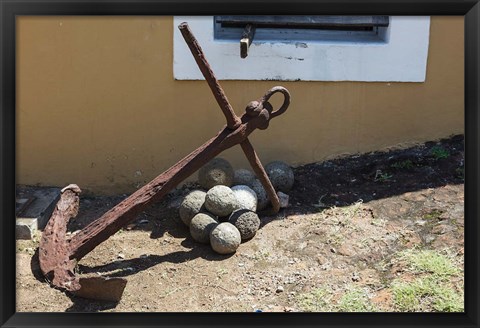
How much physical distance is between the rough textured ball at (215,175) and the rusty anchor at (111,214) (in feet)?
1.66

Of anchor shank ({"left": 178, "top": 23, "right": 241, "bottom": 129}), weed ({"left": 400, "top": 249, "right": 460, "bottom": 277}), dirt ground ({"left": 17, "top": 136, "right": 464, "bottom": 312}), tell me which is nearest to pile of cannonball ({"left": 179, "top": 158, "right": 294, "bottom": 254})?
dirt ground ({"left": 17, "top": 136, "right": 464, "bottom": 312})

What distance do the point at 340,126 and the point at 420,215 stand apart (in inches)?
45.2

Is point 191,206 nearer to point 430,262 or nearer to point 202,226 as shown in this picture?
point 202,226

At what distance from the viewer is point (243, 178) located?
5.38 metres

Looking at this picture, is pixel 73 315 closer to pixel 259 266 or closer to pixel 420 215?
pixel 259 266

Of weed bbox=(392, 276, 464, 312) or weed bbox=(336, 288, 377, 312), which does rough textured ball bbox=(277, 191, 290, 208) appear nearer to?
Result: weed bbox=(336, 288, 377, 312)

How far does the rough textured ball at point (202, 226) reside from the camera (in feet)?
16.1

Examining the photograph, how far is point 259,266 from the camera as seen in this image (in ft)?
15.5

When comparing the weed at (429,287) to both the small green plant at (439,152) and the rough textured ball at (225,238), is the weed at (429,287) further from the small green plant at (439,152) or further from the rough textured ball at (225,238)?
the small green plant at (439,152)

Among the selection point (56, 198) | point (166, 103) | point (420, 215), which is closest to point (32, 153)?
point (56, 198)

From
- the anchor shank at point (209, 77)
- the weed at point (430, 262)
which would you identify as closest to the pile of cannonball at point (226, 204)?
the anchor shank at point (209, 77)

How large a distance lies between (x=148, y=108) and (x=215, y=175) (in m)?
0.92

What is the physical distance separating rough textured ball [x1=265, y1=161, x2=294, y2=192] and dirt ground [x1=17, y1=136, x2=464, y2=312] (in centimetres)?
12

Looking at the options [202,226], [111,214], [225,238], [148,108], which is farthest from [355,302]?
[148,108]
